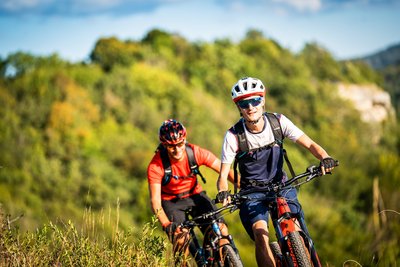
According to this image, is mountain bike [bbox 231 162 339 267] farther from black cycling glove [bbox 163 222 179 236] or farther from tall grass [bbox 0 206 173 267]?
black cycling glove [bbox 163 222 179 236]

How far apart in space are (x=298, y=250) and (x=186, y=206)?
2412 millimetres

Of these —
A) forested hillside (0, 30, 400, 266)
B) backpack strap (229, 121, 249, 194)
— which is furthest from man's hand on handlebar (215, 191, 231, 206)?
forested hillside (0, 30, 400, 266)

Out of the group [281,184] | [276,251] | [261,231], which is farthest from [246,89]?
[276,251]

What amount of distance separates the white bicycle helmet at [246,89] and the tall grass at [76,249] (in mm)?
1619

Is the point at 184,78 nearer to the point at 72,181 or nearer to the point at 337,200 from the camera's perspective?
the point at 337,200

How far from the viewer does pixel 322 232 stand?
121 feet

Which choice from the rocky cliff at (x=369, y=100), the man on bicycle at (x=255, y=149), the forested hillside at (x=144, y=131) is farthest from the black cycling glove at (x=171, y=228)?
the rocky cliff at (x=369, y=100)

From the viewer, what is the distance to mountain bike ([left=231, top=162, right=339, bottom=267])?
17.2 feet

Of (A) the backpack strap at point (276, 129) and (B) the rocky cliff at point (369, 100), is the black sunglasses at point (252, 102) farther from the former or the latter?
(B) the rocky cliff at point (369, 100)

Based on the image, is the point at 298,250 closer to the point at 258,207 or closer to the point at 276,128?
the point at 258,207

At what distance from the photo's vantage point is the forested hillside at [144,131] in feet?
133

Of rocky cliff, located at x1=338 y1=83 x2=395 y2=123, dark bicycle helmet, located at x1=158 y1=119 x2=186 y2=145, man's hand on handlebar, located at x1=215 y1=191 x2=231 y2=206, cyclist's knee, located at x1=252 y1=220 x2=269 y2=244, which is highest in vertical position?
dark bicycle helmet, located at x1=158 y1=119 x2=186 y2=145

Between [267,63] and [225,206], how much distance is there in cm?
Result: 9597

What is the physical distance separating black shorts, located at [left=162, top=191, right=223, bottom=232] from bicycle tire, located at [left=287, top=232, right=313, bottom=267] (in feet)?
6.90
